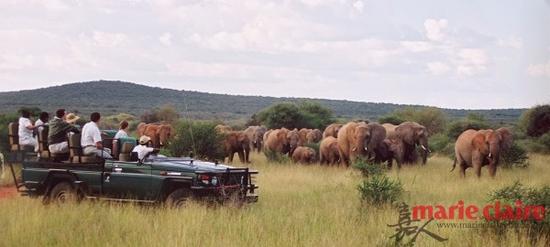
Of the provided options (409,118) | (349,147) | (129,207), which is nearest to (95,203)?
(129,207)

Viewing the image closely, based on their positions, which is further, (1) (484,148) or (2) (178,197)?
(1) (484,148)

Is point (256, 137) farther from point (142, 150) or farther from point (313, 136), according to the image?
point (142, 150)

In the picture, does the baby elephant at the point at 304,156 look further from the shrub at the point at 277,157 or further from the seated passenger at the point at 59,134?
the seated passenger at the point at 59,134

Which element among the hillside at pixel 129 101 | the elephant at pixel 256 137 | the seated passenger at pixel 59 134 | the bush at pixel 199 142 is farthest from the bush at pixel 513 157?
the hillside at pixel 129 101

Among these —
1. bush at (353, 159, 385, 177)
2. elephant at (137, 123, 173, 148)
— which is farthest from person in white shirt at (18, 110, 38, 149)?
elephant at (137, 123, 173, 148)

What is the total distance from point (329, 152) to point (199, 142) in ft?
20.0

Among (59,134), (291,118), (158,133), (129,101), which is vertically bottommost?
(158,133)

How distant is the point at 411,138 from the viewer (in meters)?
30.0

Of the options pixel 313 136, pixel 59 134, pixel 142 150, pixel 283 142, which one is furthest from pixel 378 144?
pixel 59 134

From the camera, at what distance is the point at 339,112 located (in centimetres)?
12088

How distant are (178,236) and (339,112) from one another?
111414mm

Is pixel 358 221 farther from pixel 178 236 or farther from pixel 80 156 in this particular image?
pixel 80 156

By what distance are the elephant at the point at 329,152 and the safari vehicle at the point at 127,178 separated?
1686cm

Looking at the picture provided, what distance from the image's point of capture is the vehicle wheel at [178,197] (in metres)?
12.9
